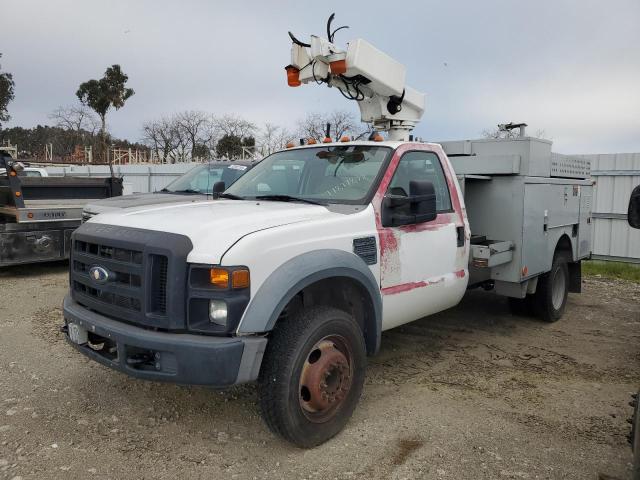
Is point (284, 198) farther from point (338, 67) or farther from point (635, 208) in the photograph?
point (635, 208)

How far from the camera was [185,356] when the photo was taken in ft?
9.50

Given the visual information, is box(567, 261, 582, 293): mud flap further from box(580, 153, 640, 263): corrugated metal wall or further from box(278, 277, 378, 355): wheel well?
box(278, 277, 378, 355): wheel well

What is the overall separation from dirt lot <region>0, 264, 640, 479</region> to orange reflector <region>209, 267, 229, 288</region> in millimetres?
1136

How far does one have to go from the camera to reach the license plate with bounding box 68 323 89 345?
346 centimetres

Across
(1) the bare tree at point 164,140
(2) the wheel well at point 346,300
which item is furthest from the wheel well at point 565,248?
(1) the bare tree at point 164,140

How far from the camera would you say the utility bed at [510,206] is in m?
5.35

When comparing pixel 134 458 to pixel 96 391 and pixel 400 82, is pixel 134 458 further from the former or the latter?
pixel 400 82

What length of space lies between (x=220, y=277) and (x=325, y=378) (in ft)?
3.22

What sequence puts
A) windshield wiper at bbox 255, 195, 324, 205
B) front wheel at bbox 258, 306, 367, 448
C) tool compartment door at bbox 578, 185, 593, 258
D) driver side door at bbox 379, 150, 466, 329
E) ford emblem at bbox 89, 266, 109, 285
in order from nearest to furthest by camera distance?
front wheel at bbox 258, 306, 367, 448
ford emblem at bbox 89, 266, 109, 285
driver side door at bbox 379, 150, 466, 329
windshield wiper at bbox 255, 195, 324, 205
tool compartment door at bbox 578, 185, 593, 258

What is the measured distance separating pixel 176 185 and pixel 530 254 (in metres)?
5.79

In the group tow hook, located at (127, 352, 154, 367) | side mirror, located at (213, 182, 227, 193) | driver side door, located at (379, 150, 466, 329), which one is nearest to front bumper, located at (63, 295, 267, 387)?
tow hook, located at (127, 352, 154, 367)

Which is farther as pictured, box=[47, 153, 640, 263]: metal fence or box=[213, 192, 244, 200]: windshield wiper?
box=[47, 153, 640, 263]: metal fence

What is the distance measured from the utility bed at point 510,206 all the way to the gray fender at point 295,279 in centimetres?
180

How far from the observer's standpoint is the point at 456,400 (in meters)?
4.16
